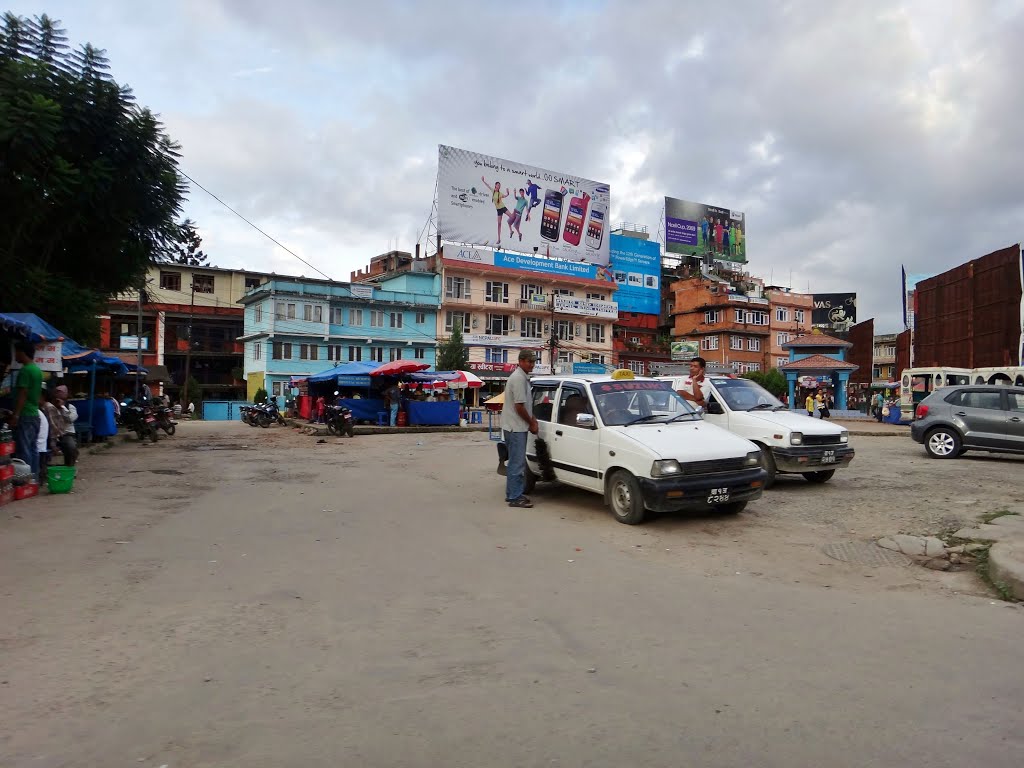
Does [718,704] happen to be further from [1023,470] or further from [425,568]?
[1023,470]

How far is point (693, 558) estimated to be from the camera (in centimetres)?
628

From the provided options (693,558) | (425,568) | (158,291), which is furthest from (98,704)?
(158,291)

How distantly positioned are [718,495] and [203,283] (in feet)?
183

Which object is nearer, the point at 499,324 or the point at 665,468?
the point at 665,468

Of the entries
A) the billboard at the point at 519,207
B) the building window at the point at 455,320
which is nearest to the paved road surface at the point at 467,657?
the billboard at the point at 519,207

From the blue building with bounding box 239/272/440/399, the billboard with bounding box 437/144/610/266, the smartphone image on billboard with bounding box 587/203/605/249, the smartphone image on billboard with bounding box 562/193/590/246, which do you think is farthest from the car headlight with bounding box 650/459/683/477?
the smartphone image on billboard with bounding box 587/203/605/249

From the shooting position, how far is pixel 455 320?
55.4m

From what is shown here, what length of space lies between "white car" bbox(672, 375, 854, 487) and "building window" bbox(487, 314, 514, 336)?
4674cm

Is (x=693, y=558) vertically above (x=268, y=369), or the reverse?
(x=268, y=369)

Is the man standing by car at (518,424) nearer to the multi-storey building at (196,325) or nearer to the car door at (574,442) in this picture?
the car door at (574,442)

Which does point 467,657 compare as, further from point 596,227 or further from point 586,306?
point 586,306

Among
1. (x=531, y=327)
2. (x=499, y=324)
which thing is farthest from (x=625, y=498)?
(x=531, y=327)

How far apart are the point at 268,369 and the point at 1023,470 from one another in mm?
45978

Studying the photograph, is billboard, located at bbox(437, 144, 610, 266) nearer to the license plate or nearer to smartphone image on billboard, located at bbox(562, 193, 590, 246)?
smartphone image on billboard, located at bbox(562, 193, 590, 246)
